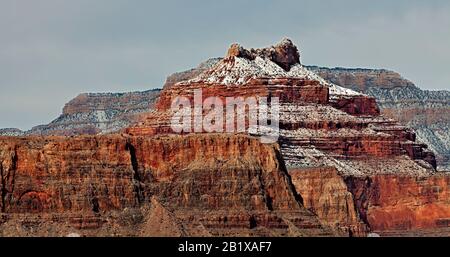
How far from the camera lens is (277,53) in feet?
628

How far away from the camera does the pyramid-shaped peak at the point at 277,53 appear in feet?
609

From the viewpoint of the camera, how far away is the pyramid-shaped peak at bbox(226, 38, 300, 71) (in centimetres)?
18562

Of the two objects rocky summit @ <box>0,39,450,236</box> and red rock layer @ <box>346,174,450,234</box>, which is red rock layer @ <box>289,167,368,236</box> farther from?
red rock layer @ <box>346,174,450,234</box>

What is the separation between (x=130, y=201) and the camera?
116812 millimetres

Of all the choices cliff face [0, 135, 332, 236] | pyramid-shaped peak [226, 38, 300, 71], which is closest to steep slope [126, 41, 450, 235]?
pyramid-shaped peak [226, 38, 300, 71]

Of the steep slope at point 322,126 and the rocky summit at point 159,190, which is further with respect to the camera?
the steep slope at point 322,126

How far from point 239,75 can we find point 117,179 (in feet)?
215

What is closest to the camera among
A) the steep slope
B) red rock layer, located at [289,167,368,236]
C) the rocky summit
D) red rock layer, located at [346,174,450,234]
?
the rocky summit

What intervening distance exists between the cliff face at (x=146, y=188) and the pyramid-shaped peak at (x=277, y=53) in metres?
60.5

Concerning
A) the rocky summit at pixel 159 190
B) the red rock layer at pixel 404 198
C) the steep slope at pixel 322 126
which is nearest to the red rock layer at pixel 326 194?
the rocky summit at pixel 159 190

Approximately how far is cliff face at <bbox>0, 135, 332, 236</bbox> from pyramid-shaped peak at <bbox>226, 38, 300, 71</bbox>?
60.5 metres

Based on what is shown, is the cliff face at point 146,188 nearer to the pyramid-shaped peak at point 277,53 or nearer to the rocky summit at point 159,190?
the rocky summit at point 159,190
